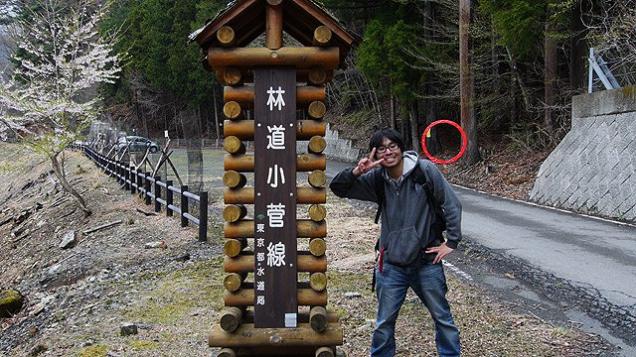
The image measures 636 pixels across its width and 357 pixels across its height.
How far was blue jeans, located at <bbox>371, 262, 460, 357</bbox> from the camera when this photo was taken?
150 inches

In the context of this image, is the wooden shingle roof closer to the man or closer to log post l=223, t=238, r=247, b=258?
the man

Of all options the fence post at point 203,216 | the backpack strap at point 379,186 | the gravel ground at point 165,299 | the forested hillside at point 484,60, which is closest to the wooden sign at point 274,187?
the backpack strap at point 379,186

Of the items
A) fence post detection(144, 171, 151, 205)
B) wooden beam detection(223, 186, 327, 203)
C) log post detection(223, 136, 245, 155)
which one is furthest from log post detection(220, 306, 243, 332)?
fence post detection(144, 171, 151, 205)

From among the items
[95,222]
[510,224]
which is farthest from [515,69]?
[95,222]

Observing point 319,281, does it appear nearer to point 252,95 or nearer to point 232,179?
point 232,179

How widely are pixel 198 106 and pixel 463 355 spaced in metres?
37.9

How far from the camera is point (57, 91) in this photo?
14.8 metres

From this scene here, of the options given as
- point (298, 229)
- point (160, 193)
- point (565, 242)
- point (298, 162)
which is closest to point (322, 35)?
point (298, 162)

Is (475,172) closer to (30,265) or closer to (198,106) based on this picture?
(30,265)

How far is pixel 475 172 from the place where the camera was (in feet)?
58.1

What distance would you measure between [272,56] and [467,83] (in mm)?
14269

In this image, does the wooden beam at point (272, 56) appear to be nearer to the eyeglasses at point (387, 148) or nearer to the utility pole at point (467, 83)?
the eyeglasses at point (387, 148)

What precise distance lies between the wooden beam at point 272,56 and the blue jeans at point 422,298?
4.91ft

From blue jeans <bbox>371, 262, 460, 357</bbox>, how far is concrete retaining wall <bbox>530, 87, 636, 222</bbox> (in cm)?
803
